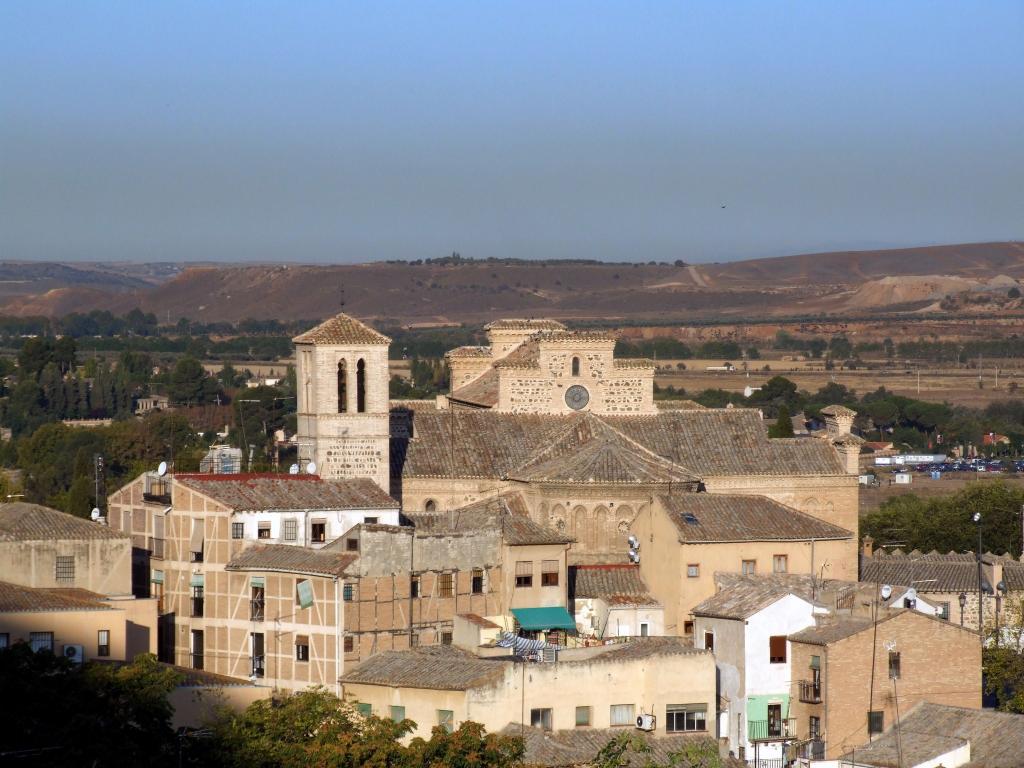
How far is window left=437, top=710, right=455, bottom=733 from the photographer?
40844mm

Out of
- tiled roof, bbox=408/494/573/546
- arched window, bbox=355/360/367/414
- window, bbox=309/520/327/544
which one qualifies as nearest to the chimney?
tiled roof, bbox=408/494/573/546

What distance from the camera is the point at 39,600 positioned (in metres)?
46.4

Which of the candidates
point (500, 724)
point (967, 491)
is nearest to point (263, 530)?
point (500, 724)

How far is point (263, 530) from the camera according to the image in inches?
2066

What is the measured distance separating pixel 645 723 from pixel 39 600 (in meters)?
11.7

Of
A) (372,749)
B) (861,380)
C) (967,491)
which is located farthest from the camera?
(861,380)

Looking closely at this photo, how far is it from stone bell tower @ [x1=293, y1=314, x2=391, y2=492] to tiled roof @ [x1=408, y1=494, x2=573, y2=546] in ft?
9.17

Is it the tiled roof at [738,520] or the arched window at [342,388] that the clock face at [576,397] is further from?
the tiled roof at [738,520]

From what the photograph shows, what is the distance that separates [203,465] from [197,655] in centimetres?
1185

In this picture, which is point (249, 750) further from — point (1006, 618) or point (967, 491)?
point (967, 491)

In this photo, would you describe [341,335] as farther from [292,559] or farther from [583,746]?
[583,746]

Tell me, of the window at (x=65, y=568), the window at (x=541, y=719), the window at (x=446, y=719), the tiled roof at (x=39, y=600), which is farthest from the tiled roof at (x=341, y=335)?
the window at (x=446, y=719)

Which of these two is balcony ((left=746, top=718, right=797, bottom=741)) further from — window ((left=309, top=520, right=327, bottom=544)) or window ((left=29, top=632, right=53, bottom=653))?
window ((left=29, top=632, right=53, bottom=653))

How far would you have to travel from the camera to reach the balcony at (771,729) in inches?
1839
